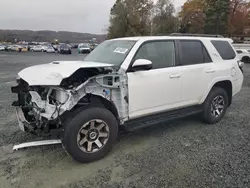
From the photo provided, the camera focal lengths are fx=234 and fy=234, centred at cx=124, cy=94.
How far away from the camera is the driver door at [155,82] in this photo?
144 inches

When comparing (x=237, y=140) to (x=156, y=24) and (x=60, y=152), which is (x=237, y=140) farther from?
(x=156, y=24)

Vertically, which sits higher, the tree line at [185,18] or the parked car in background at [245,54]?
the tree line at [185,18]

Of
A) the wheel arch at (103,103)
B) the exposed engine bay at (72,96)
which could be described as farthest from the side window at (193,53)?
the wheel arch at (103,103)

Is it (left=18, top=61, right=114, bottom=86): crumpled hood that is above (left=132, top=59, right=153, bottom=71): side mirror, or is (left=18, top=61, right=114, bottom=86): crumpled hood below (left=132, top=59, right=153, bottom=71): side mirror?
below

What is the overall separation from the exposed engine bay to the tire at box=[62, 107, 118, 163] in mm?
199

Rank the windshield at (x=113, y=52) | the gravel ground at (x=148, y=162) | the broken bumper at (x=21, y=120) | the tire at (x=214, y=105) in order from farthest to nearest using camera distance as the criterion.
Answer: the tire at (x=214, y=105) < the windshield at (x=113, y=52) < the broken bumper at (x=21, y=120) < the gravel ground at (x=148, y=162)

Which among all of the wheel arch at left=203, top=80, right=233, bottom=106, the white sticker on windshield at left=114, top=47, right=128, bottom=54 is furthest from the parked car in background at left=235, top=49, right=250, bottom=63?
the white sticker on windshield at left=114, top=47, right=128, bottom=54

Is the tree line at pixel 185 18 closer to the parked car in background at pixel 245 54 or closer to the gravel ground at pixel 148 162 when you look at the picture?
the parked car in background at pixel 245 54

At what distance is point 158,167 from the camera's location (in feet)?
10.6

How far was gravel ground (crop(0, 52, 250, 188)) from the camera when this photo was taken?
9.53 ft

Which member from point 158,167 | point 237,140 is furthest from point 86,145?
point 237,140

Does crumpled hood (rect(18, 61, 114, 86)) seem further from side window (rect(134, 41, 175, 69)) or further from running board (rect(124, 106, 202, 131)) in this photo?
running board (rect(124, 106, 202, 131))

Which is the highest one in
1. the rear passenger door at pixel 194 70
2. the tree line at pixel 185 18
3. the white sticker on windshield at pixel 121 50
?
the tree line at pixel 185 18

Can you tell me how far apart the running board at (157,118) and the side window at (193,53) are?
0.92 meters
